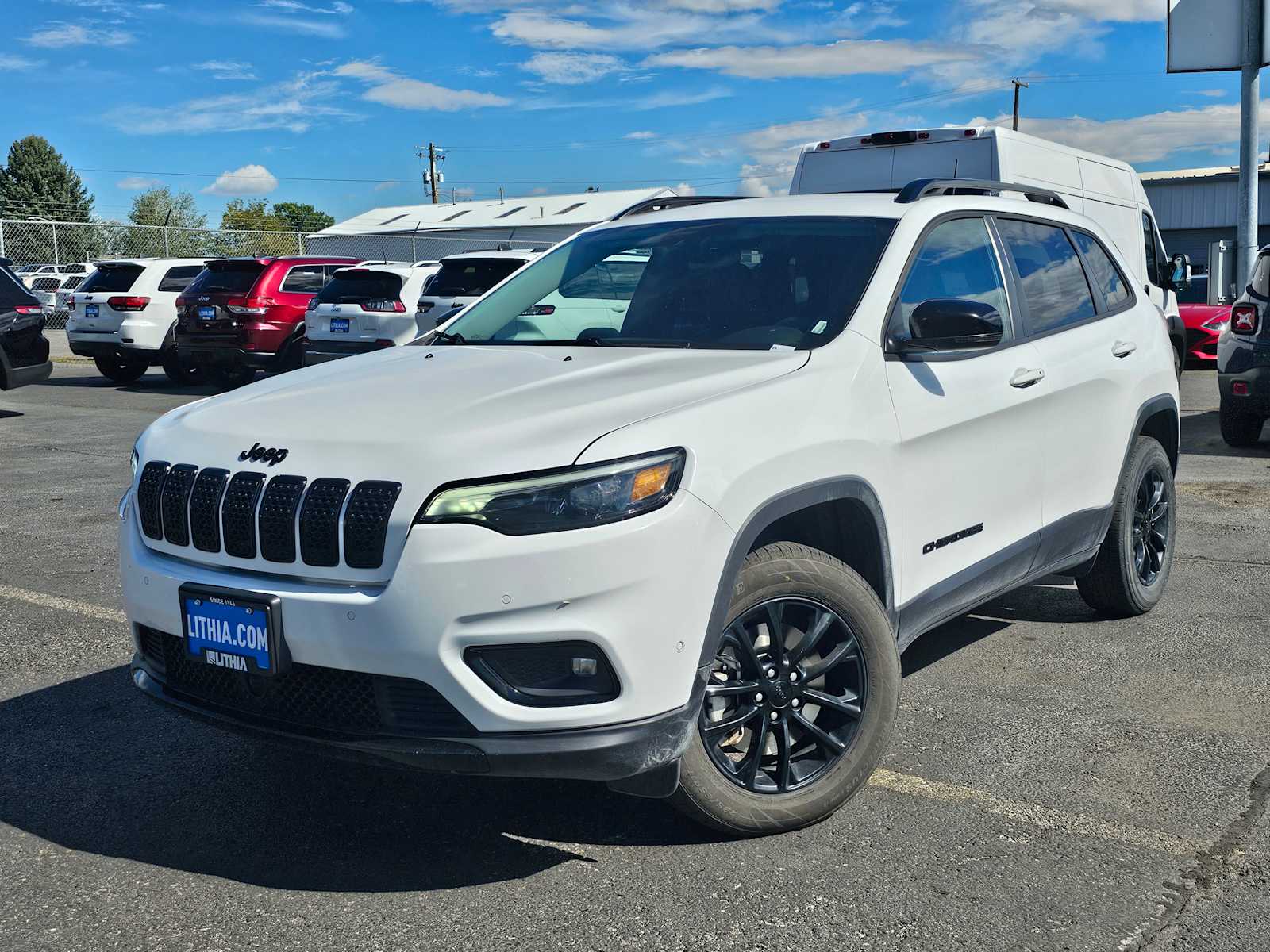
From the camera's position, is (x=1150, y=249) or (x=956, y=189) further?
(x=1150, y=249)

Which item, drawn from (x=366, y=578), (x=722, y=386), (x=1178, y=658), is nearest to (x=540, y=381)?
(x=722, y=386)

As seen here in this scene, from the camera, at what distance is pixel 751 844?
135 inches

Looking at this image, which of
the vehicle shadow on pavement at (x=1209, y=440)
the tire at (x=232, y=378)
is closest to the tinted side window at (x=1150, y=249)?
the vehicle shadow on pavement at (x=1209, y=440)

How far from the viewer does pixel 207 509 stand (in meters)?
3.29

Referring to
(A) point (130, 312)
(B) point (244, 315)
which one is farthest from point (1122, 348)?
(A) point (130, 312)

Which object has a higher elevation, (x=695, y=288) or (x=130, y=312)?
(x=695, y=288)

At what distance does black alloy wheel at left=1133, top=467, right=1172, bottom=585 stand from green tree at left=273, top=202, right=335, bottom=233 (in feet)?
426

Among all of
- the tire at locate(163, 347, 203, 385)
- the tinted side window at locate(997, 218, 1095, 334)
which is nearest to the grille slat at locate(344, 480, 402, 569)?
the tinted side window at locate(997, 218, 1095, 334)

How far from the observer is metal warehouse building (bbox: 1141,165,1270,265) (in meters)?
45.0

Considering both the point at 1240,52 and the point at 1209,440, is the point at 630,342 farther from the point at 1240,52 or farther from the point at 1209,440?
the point at 1240,52

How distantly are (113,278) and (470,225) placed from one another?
3858cm

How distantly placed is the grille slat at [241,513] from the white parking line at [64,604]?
9.14 ft

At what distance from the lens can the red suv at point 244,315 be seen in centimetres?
1670

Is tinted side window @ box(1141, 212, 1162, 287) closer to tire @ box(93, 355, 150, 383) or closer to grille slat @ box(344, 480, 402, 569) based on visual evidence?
grille slat @ box(344, 480, 402, 569)
